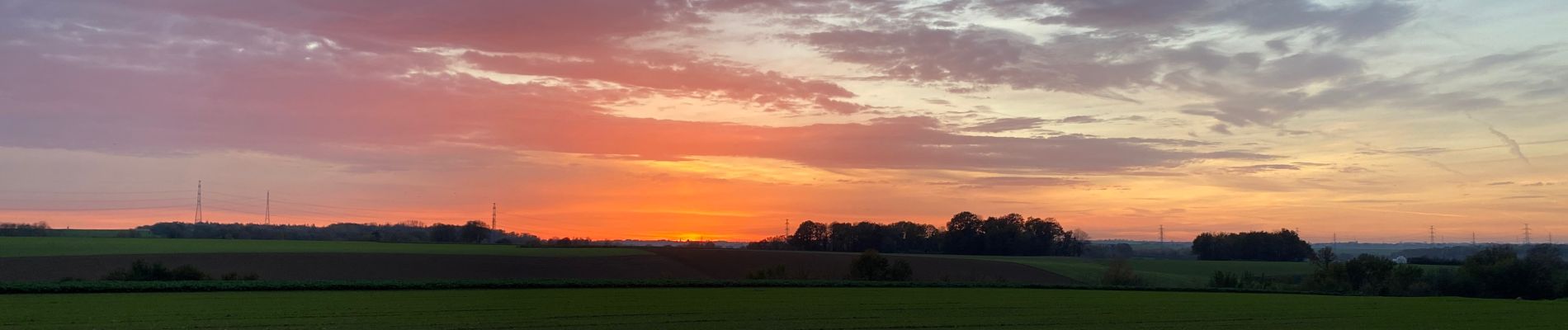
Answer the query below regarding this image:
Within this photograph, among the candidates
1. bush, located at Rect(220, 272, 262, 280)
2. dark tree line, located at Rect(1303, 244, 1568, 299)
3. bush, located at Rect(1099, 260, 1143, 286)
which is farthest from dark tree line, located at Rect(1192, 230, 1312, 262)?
bush, located at Rect(220, 272, 262, 280)

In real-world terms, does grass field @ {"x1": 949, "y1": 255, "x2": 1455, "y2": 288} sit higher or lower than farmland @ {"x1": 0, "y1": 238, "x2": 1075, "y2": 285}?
lower

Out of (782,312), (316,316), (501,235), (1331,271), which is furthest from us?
(501,235)

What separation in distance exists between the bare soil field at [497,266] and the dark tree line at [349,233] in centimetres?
4677

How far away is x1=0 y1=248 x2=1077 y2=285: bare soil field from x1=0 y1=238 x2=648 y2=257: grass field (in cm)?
384

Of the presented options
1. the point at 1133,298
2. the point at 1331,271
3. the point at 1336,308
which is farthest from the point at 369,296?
the point at 1331,271

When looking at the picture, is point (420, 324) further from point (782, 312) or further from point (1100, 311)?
point (1100, 311)

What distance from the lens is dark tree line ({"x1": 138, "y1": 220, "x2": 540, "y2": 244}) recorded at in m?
131

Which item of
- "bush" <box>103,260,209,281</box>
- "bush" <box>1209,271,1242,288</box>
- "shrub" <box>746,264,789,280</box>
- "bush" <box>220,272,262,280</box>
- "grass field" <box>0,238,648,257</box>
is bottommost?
"bush" <box>1209,271,1242,288</box>

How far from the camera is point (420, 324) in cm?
2692

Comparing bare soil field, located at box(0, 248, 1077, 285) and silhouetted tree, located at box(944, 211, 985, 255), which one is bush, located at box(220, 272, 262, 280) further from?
silhouetted tree, located at box(944, 211, 985, 255)

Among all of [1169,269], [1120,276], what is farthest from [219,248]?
[1169,269]

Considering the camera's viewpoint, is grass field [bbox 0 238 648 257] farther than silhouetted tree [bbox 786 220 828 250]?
No

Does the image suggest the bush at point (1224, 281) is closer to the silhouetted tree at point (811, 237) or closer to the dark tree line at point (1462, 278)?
the dark tree line at point (1462, 278)

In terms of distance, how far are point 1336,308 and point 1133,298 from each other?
9.58m
